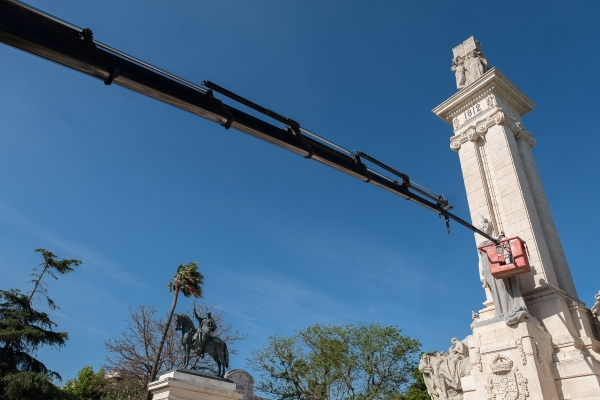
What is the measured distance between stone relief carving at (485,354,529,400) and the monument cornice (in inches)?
375

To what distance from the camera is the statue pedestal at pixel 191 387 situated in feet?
33.4

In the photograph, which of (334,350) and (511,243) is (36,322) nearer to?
(334,350)

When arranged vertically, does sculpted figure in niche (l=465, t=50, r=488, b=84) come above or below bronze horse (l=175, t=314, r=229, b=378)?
above

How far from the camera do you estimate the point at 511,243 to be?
11750 millimetres

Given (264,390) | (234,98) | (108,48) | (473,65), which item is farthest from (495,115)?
(264,390)

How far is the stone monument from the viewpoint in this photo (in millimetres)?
10227

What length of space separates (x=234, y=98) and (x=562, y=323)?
10.6 m

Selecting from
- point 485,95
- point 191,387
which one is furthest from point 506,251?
point 191,387

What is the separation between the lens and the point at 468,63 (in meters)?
17.5

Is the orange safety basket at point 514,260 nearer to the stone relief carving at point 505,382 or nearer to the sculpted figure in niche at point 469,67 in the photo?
the stone relief carving at point 505,382

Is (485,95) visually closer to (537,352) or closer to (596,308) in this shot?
(596,308)

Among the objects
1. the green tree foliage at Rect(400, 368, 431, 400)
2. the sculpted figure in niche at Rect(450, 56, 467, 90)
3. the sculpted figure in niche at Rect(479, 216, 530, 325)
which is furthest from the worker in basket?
the green tree foliage at Rect(400, 368, 431, 400)

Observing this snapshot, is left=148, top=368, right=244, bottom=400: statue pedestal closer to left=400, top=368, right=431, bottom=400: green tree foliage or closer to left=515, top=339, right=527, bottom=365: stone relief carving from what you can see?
left=515, top=339, right=527, bottom=365: stone relief carving

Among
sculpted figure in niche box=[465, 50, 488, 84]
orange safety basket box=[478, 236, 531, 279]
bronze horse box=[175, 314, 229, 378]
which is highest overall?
sculpted figure in niche box=[465, 50, 488, 84]
